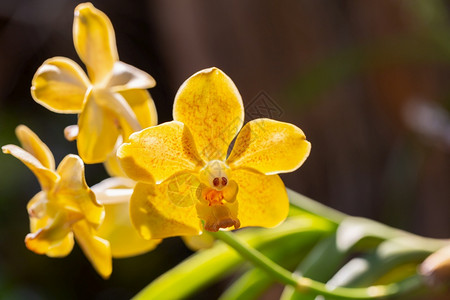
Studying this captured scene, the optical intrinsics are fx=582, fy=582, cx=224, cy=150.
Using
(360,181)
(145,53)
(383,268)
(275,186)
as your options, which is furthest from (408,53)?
(145,53)

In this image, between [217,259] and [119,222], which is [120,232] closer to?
[119,222]

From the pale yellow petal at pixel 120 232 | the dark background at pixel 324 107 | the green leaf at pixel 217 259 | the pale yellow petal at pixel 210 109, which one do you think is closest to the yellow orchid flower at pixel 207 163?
the pale yellow petal at pixel 210 109

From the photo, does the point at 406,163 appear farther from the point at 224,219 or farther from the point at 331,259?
the point at 224,219

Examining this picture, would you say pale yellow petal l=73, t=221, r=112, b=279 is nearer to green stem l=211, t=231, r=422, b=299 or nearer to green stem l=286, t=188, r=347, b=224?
green stem l=211, t=231, r=422, b=299

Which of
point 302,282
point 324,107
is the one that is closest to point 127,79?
point 302,282

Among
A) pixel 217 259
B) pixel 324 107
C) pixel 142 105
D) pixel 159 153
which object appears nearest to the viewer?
pixel 159 153

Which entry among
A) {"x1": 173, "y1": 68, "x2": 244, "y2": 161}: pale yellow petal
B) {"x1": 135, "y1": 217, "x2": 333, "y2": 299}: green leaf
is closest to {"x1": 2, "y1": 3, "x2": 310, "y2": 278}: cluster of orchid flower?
{"x1": 173, "y1": 68, "x2": 244, "y2": 161}: pale yellow petal
